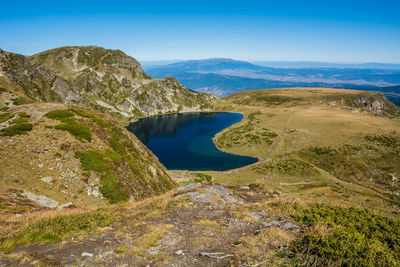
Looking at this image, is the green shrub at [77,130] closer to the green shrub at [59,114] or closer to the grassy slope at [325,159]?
the green shrub at [59,114]

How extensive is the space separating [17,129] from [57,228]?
29.4 meters

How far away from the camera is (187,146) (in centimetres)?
12725

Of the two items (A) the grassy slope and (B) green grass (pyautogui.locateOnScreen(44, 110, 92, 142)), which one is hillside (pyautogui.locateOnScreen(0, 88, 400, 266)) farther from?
(A) the grassy slope

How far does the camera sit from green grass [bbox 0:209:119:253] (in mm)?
12973

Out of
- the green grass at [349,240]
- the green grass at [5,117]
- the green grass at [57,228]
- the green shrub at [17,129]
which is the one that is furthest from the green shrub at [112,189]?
the green grass at [5,117]

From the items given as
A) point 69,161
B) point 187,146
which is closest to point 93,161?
point 69,161

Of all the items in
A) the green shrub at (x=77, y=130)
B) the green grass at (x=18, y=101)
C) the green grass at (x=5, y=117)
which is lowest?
the green shrub at (x=77, y=130)

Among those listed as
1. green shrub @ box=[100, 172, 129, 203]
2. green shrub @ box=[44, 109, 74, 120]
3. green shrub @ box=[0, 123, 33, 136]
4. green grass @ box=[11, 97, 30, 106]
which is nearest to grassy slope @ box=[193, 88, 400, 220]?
green shrub @ box=[100, 172, 129, 203]

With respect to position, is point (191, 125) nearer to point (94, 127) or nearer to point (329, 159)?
point (329, 159)

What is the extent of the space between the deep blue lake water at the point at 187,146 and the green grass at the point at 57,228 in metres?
75.8

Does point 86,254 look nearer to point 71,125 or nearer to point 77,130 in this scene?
point 77,130

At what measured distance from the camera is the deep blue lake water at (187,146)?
99562mm

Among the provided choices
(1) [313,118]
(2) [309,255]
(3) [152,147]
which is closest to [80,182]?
(2) [309,255]

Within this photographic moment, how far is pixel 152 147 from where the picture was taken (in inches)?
4929
